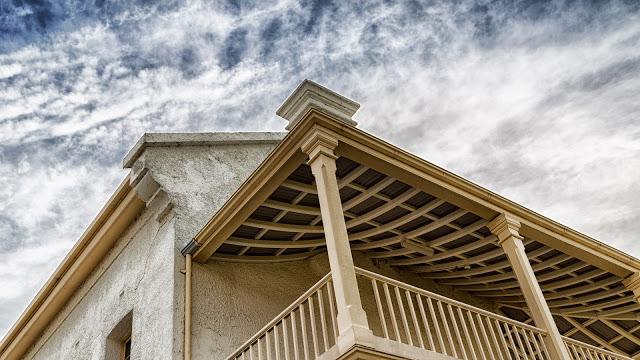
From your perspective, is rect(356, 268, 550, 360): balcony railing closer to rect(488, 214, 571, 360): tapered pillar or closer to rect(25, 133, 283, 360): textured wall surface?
rect(488, 214, 571, 360): tapered pillar

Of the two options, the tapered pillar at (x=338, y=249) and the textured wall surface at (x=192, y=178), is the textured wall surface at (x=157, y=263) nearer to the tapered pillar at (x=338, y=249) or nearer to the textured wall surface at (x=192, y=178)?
the textured wall surface at (x=192, y=178)

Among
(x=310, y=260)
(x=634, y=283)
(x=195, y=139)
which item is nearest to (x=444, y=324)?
(x=310, y=260)

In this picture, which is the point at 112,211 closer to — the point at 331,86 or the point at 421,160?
the point at 331,86

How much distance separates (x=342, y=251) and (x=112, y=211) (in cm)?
635

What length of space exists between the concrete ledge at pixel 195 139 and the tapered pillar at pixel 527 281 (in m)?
5.93

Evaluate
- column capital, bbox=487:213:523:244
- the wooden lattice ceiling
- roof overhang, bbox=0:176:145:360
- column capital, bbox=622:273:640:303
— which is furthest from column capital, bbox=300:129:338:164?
column capital, bbox=622:273:640:303

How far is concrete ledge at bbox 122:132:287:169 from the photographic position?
34.4ft

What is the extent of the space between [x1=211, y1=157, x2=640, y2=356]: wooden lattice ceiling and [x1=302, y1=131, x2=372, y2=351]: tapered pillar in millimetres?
1046

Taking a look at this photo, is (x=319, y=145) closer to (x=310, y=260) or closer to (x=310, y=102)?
(x=310, y=102)

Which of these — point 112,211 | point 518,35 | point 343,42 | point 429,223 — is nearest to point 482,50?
point 518,35

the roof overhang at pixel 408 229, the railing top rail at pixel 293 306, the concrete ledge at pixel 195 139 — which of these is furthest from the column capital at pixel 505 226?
the concrete ledge at pixel 195 139

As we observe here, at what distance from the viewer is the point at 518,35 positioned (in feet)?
32.8

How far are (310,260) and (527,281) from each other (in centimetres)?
382

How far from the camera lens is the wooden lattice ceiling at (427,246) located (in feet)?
27.9
